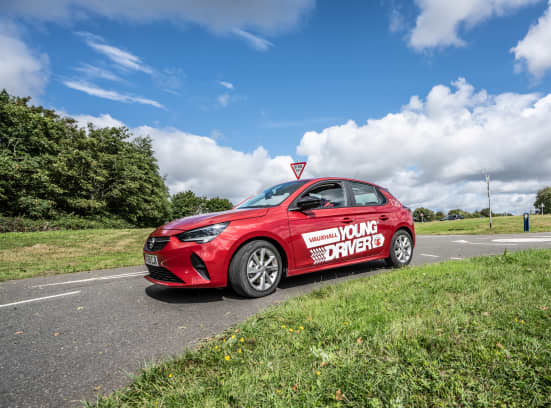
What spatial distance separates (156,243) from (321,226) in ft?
7.70

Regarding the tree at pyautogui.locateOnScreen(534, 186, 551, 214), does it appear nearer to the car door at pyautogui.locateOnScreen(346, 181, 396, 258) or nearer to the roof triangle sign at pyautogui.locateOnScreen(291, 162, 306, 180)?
the roof triangle sign at pyautogui.locateOnScreen(291, 162, 306, 180)

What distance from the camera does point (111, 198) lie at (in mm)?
35719

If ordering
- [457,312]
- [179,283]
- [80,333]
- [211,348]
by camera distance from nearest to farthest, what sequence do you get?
1. [211,348]
2. [457,312]
3. [80,333]
4. [179,283]

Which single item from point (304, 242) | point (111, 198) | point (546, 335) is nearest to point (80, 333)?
point (304, 242)

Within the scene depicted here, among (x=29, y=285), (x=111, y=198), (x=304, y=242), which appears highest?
(x=111, y=198)

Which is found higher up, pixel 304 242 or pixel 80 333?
pixel 304 242

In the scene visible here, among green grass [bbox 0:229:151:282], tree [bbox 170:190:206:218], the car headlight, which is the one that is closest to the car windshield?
the car headlight

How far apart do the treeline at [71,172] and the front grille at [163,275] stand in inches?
1128

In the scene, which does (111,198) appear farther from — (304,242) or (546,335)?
(546,335)

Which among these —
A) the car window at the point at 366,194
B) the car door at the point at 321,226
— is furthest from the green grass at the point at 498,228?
the car door at the point at 321,226

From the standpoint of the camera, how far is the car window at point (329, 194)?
188 inches

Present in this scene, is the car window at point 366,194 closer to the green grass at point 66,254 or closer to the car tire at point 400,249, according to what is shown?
the car tire at point 400,249

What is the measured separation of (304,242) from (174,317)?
197 cm

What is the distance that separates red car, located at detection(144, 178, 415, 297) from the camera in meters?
3.63
